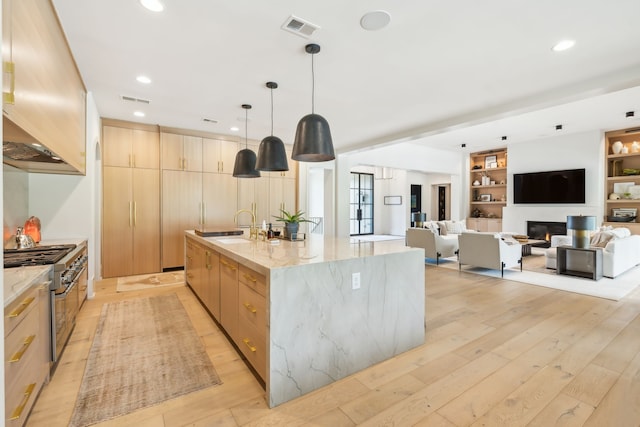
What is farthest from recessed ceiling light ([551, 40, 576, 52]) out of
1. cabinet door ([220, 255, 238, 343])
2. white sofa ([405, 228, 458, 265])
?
white sofa ([405, 228, 458, 265])

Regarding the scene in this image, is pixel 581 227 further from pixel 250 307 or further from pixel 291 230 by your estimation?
pixel 250 307

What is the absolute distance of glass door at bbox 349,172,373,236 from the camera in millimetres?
12461

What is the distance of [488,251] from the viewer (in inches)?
206

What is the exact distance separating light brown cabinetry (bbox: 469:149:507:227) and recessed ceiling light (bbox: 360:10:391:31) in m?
8.86

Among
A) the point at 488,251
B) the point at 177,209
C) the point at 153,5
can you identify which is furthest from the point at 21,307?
the point at 488,251

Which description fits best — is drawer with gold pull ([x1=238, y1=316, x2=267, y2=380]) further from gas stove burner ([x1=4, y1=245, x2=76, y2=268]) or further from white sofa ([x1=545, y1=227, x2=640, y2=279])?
white sofa ([x1=545, y1=227, x2=640, y2=279])

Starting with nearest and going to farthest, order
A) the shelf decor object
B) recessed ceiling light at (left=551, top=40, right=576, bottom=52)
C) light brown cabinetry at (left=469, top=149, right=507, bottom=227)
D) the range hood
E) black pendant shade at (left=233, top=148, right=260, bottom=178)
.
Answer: the range hood, recessed ceiling light at (left=551, top=40, right=576, bottom=52), black pendant shade at (left=233, top=148, right=260, bottom=178), the shelf decor object, light brown cabinetry at (left=469, top=149, right=507, bottom=227)

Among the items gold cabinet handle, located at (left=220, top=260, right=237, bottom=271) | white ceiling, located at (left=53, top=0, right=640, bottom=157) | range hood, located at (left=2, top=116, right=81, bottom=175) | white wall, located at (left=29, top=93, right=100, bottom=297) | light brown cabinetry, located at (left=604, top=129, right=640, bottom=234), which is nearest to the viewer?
range hood, located at (left=2, top=116, right=81, bottom=175)

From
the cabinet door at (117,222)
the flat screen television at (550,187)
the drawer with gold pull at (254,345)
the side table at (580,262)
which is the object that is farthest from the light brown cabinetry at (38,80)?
the flat screen television at (550,187)

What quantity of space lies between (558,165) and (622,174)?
128 cm

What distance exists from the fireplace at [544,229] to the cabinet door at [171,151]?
885cm

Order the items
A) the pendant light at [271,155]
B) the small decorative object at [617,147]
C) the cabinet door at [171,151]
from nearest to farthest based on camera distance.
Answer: the pendant light at [271,155]
the cabinet door at [171,151]
the small decorative object at [617,147]

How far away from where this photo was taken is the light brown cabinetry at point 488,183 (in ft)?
32.1

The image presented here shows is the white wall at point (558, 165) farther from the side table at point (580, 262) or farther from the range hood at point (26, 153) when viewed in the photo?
the range hood at point (26, 153)
